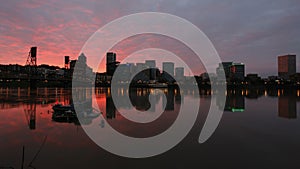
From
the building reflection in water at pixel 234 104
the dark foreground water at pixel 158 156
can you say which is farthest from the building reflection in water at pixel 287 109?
Result: the dark foreground water at pixel 158 156

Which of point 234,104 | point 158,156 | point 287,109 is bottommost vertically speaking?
point 158,156

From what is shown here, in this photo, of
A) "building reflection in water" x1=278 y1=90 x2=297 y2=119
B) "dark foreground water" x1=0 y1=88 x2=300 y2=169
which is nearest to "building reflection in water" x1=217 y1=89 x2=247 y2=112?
"building reflection in water" x1=278 y1=90 x2=297 y2=119

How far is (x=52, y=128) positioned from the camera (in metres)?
18.7

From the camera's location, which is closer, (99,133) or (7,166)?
(7,166)

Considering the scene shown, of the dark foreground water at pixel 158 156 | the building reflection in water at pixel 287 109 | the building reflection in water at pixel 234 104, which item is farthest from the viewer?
the building reflection in water at pixel 234 104

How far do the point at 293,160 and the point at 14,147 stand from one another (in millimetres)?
18624

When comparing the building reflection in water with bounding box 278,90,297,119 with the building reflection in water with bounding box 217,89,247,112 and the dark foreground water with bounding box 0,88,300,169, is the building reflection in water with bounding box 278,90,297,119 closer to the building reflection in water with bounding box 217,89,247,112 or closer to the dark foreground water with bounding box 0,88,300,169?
the building reflection in water with bounding box 217,89,247,112

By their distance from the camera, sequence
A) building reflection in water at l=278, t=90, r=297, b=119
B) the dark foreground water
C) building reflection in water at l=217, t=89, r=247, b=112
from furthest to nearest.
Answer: building reflection in water at l=217, t=89, r=247, b=112
building reflection in water at l=278, t=90, r=297, b=119
the dark foreground water

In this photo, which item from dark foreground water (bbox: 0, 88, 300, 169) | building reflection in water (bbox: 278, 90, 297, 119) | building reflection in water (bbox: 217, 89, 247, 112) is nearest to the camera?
dark foreground water (bbox: 0, 88, 300, 169)

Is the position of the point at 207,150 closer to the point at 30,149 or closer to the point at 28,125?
the point at 30,149

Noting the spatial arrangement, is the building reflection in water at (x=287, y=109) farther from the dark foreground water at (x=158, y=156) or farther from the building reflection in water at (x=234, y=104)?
the dark foreground water at (x=158, y=156)

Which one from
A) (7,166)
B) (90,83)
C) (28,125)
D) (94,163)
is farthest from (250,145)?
(90,83)

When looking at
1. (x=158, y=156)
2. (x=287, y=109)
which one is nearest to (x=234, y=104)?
(x=287, y=109)

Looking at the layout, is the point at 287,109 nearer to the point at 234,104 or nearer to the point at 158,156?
the point at 234,104
